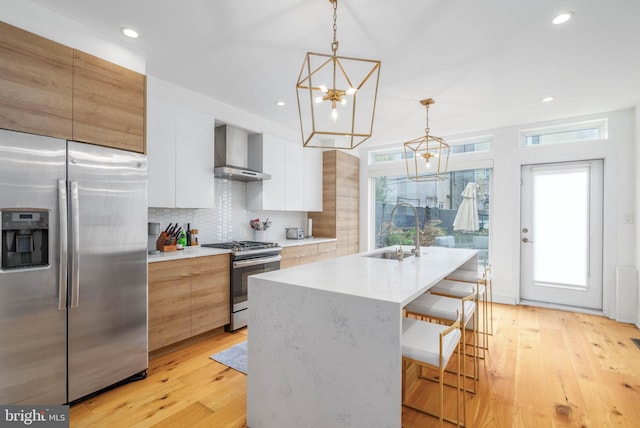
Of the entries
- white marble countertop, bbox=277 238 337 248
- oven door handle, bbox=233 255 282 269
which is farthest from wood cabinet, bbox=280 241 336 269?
oven door handle, bbox=233 255 282 269

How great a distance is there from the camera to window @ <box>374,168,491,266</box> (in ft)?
16.0

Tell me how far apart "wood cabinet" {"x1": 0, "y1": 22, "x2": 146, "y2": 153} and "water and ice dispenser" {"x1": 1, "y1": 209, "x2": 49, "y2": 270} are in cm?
51

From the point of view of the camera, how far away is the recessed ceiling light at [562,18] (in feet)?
6.64

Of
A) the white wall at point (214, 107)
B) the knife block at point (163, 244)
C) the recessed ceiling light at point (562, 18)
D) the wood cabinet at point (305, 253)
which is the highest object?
the recessed ceiling light at point (562, 18)

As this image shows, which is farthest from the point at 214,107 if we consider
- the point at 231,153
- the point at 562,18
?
the point at 562,18

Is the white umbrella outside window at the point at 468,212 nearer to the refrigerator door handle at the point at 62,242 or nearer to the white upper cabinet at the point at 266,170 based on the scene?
the white upper cabinet at the point at 266,170

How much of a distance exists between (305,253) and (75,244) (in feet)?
9.31

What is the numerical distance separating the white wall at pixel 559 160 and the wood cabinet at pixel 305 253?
2446mm

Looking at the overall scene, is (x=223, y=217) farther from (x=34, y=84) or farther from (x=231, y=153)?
(x=34, y=84)

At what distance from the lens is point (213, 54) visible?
8.54ft

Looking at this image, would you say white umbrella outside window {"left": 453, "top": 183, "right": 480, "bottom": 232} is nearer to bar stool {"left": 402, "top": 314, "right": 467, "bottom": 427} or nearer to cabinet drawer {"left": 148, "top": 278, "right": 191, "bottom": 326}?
bar stool {"left": 402, "top": 314, "right": 467, "bottom": 427}

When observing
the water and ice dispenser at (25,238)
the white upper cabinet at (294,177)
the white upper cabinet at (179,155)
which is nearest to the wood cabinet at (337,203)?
the white upper cabinet at (294,177)

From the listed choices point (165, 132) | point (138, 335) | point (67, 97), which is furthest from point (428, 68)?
point (138, 335)

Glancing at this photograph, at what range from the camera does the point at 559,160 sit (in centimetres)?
422
